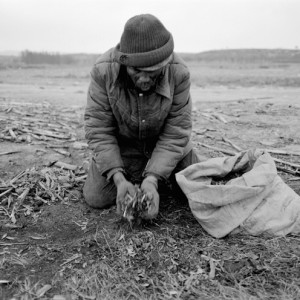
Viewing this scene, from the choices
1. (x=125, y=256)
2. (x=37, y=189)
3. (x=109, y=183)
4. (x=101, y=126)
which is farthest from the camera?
(x=37, y=189)

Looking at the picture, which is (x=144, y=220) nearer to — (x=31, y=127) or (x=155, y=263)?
(x=155, y=263)

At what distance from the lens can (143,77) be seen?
114 inches

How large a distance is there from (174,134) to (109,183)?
84 cm

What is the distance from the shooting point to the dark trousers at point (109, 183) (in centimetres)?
371

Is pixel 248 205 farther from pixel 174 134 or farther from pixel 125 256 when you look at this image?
pixel 125 256

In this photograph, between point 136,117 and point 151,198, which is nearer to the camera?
point 151,198

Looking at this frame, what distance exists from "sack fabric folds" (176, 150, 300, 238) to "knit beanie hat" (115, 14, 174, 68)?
1010 millimetres

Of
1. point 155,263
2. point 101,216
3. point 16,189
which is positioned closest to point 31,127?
point 16,189

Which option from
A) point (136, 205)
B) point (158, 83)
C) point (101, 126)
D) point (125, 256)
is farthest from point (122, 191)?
point (158, 83)

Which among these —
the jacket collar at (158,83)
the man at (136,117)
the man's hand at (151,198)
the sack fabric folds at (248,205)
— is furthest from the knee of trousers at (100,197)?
the jacket collar at (158,83)

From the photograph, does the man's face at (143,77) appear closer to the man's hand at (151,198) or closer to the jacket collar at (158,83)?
the jacket collar at (158,83)

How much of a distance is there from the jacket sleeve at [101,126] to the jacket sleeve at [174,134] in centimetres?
32

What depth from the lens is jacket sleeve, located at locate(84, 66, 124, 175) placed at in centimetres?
332

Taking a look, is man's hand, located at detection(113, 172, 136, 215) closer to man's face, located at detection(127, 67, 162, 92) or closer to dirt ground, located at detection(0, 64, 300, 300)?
dirt ground, located at detection(0, 64, 300, 300)
